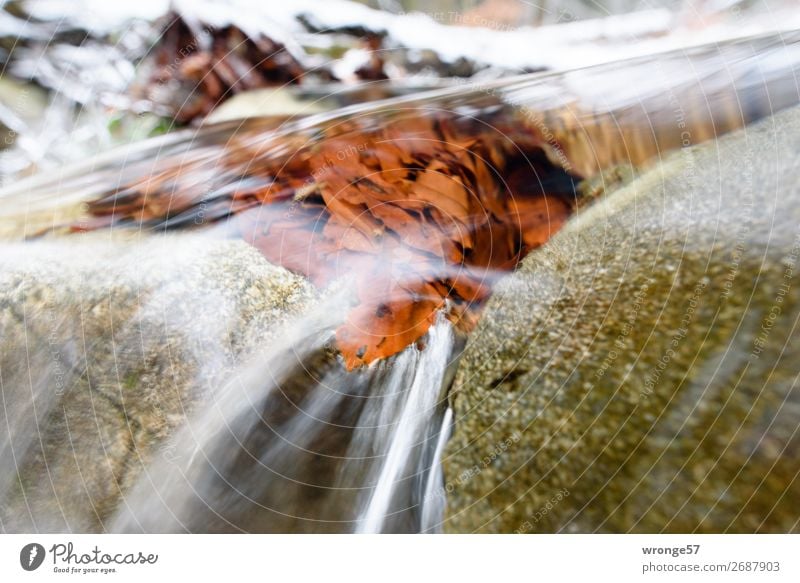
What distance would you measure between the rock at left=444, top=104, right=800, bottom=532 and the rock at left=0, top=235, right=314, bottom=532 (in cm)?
25

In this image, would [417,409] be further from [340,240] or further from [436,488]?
[340,240]

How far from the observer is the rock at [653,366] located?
0.42m

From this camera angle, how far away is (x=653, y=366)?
0.45 meters

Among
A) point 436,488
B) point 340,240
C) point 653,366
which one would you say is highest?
point 340,240

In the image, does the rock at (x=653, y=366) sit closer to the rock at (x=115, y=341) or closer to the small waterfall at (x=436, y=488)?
the small waterfall at (x=436, y=488)

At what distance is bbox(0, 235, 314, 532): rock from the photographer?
0.48 metres

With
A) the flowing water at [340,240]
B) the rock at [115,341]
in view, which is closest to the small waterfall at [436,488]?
the flowing water at [340,240]

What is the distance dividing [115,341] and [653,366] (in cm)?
56

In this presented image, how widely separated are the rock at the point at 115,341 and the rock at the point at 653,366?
9.9 inches

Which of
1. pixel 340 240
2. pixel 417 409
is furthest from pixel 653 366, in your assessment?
pixel 340 240

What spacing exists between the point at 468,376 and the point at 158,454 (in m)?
0.34

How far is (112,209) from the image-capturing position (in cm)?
51

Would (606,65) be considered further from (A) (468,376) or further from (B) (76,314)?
(B) (76,314)
